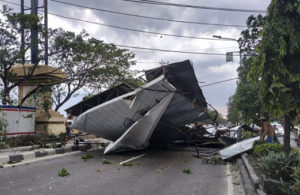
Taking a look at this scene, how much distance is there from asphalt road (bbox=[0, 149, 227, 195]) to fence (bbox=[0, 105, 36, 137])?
4673mm

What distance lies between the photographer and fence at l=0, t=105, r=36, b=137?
12198 mm

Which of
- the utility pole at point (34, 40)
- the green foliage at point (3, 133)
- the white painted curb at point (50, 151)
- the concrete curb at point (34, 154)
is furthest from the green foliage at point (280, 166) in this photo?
the utility pole at point (34, 40)

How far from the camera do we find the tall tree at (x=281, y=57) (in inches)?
218

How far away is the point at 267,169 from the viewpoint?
16.7 feet

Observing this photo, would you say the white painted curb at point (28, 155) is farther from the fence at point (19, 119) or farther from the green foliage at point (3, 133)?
the fence at point (19, 119)

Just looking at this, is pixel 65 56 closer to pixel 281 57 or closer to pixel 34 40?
pixel 34 40

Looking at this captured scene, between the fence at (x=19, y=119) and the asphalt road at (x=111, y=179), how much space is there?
467 cm

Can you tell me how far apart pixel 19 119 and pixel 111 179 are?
8556 millimetres

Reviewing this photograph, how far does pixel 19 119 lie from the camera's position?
13055mm

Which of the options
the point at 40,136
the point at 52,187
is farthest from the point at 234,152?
the point at 40,136

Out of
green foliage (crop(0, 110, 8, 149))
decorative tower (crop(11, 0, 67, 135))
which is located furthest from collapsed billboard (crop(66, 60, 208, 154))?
decorative tower (crop(11, 0, 67, 135))

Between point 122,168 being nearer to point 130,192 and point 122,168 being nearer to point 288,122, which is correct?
point 130,192

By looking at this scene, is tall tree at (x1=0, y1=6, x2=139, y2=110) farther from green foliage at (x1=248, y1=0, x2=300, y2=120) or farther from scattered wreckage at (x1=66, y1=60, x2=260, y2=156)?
green foliage at (x1=248, y1=0, x2=300, y2=120)

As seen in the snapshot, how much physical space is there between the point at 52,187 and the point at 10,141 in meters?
7.07
